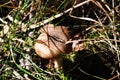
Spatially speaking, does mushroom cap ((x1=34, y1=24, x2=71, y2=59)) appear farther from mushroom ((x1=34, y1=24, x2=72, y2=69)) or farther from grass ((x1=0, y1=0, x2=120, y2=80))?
grass ((x1=0, y1=0, x2=120, y2=80))

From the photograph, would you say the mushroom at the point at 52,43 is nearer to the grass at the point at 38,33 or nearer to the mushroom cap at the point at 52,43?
the mushroom cap at the point at 52,43

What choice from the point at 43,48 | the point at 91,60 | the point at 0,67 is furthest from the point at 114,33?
the point at 0,67

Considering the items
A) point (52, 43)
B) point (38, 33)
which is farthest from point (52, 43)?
point (38, 33)

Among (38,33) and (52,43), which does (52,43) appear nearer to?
(52,43)

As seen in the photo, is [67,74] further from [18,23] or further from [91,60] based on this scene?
[18,23]

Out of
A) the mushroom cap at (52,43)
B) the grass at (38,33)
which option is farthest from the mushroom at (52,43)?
the grass at (38,33)

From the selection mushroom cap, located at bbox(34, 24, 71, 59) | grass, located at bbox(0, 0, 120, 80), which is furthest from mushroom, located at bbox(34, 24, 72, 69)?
grass, located at bbox(0, 0, 120, 80)

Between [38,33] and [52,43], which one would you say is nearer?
[52,43]
